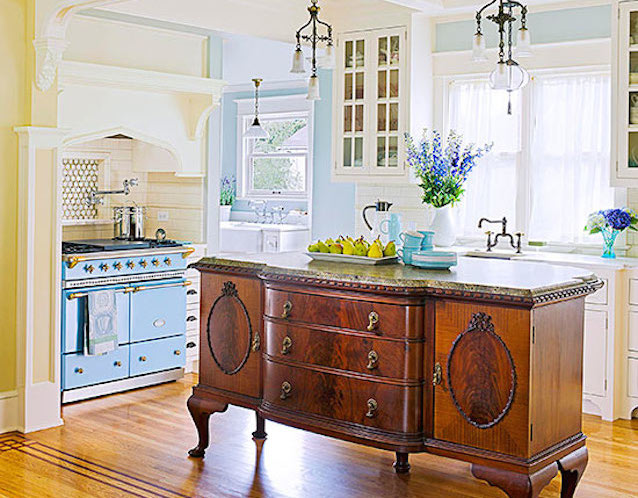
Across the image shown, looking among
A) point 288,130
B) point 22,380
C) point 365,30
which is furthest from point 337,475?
point 288,130

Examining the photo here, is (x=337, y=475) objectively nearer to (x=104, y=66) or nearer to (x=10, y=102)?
(x=10, y=102)

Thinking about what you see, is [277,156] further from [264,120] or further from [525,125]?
[525,125]

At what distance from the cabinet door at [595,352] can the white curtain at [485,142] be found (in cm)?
117

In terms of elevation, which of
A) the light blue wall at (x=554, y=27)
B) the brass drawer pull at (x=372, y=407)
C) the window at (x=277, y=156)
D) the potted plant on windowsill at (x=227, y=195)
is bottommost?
the brass drawer pull at (x=372, y=407)

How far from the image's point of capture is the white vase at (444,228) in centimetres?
641

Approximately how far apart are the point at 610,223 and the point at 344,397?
2.60m

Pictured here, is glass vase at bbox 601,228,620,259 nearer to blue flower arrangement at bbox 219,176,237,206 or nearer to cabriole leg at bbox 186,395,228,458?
cabriole leg at bbox 186,395,228,458

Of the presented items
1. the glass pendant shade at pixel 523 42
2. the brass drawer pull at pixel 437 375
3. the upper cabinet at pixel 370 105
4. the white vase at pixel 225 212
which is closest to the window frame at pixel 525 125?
the upper cabinet at pixel 370 105

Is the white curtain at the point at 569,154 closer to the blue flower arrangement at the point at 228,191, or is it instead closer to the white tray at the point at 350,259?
the white tray at the point at 350,259

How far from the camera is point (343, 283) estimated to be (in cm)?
396

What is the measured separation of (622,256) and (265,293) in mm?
2801

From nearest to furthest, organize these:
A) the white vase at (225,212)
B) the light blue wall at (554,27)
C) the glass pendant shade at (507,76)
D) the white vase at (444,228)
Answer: the glass pendant shade at (507,76) → the light blue wall at (554,27) → the white vase at (444,228) → the white vase at (225,212)

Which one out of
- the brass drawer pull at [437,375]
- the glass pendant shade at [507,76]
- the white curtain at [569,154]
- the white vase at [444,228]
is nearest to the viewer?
the brass drawer pull at [437,375]

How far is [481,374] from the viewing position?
143 inches
